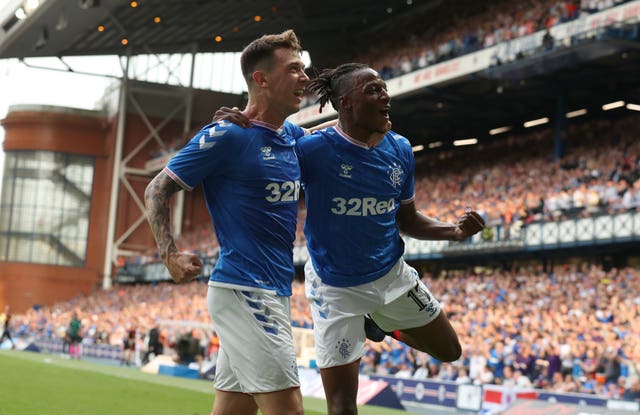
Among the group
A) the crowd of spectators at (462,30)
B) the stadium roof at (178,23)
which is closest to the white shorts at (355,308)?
the crowd of spectators at (462,30)

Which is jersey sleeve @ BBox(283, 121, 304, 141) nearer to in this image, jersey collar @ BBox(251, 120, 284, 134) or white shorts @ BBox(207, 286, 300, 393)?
jersey collar @ BBox(251, 120, 284, 134)

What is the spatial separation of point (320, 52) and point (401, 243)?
46177 mm

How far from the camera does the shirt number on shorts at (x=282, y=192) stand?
5.23 meters

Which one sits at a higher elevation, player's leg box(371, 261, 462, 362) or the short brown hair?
the short brown hair

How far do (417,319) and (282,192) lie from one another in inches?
78.4

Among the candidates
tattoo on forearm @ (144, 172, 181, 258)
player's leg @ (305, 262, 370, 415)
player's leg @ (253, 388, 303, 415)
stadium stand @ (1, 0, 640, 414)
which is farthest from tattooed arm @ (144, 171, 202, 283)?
stadium stand @ (1, 0, 640, 414)

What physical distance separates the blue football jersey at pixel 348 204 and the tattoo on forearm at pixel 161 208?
1509mm


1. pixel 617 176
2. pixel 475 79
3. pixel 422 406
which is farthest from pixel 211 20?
pixel 422 406

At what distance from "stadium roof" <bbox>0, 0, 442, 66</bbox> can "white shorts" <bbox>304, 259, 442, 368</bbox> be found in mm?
38201

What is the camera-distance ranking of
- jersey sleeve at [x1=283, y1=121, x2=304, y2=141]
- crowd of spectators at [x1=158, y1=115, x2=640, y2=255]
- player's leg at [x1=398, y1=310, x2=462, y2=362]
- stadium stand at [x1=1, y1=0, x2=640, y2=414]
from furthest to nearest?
crowd of spectators at [x1=158, y1=115, x2=640, y2=255] → stadium stand at [x1=1, y1=0, x2=640, y2=414] → player's leg at [x1=398, y1=310, x2=462, y2=362] → jersey sleeve at [x1=283, y1=121, x2=304, y2=141]

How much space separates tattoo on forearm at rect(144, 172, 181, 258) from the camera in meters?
4.93

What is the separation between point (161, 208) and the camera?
5.05 m

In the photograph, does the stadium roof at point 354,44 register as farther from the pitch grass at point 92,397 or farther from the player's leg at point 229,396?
the player's leg at point 229,396

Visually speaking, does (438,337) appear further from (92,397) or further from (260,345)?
(92,397)
